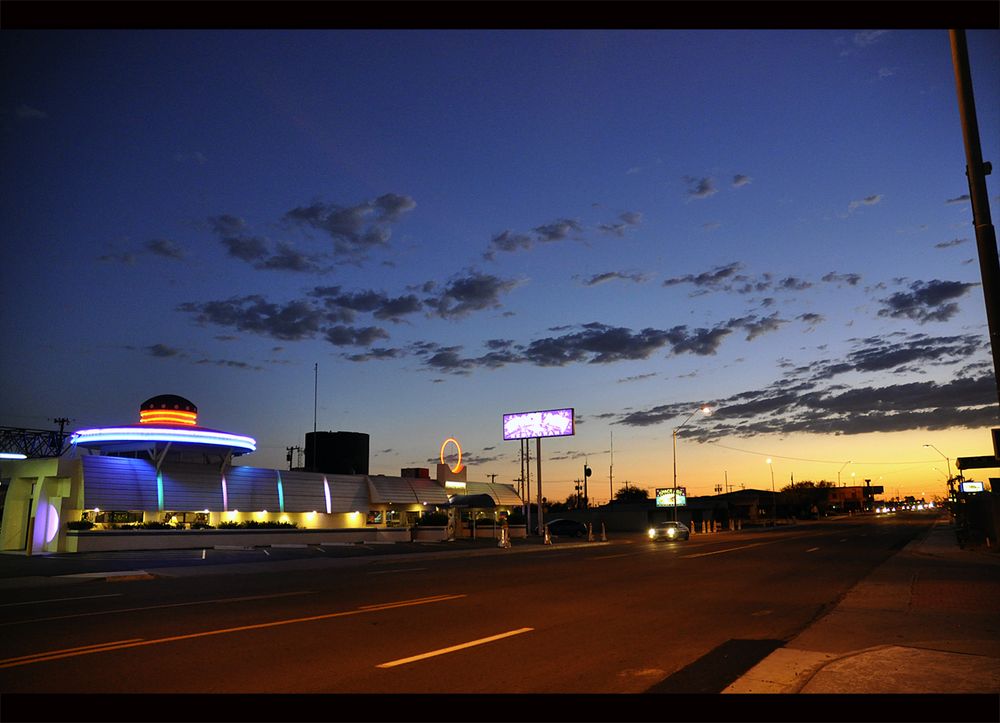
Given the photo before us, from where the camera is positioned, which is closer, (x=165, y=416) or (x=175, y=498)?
(x=175, y=498)

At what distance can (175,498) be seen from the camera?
136ft

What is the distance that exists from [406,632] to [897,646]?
666cm

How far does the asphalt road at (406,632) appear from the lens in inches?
313

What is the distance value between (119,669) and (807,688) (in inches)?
291

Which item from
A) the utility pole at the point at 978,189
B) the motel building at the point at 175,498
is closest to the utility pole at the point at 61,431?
the motel building at the point at 175,498

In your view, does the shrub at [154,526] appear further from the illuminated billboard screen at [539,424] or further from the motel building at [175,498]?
the illuminated billboard screen at [539,424]

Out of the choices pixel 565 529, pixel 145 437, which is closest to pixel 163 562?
pixel 145 437

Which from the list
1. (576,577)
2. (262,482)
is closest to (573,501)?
(262,482)

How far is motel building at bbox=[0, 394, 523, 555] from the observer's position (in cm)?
3597

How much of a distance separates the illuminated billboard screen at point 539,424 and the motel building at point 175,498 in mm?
7504

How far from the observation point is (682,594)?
1645 centimetres

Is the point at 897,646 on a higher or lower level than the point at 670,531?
higher

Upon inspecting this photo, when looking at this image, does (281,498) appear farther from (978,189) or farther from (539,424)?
(978,189)

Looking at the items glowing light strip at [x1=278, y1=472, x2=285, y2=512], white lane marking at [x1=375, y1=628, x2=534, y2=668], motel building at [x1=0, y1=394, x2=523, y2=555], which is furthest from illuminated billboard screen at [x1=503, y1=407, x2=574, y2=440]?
white lane marking at [x1=375, y1=628, x2=534, y2=668]
